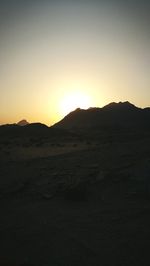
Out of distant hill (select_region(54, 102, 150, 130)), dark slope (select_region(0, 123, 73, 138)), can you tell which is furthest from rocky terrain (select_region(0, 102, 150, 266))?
distant hill (select_region(54, 102, 150, 130))

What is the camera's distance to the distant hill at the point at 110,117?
16354 cm

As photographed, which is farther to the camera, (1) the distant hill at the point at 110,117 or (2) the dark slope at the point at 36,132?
(1) the distant hill at the point at 110,117

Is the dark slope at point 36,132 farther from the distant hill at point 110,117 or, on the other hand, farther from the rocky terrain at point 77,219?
the rocky terrain at point 77,219

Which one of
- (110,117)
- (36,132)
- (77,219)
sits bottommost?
(77,219)

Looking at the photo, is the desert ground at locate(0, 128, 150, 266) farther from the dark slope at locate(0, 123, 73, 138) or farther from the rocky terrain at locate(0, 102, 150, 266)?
the dark slope at locate(0, 123, 73, 138)

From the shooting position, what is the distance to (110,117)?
169500mm

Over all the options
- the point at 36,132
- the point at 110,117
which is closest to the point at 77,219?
the point at 36,132

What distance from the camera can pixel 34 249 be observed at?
35.1 ft

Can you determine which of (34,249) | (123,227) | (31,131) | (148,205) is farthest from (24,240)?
(31,131)

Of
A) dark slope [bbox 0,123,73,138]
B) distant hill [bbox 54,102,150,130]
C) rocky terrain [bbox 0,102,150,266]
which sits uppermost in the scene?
distant hill [bbox 54,102,150,130]

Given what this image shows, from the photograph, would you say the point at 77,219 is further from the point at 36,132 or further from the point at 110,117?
the point at 110,117

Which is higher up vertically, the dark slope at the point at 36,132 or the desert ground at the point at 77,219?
the dark slope at the point at 36,132

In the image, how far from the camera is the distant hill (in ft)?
537

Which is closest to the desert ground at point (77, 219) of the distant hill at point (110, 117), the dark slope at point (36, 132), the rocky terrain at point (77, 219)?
the rocky terrain at point (77, 219)
